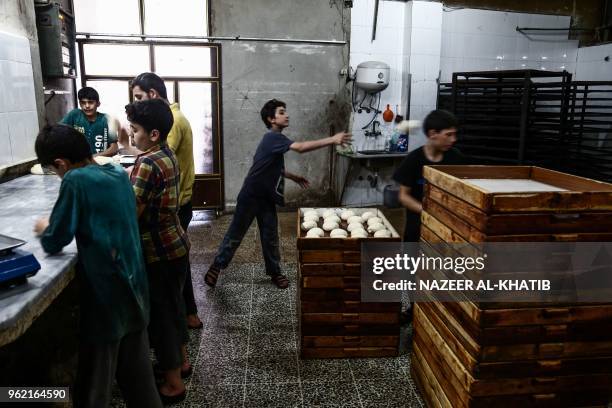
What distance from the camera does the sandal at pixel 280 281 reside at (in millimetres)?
4196

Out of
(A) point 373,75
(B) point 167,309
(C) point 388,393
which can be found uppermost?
(A) point 373,75

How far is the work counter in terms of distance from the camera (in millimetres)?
1357

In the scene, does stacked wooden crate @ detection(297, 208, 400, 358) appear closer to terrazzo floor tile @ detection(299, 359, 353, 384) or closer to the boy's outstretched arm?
terrazzo floor tile @ detection(299, 359, 353, 384)

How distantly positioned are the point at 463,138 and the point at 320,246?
13.4 feet

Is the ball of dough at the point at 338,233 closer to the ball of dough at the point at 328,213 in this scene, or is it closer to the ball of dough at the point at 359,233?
the ball of dough at the point at 359,233

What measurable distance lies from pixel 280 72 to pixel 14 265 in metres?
5.56

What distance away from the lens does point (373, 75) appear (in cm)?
647

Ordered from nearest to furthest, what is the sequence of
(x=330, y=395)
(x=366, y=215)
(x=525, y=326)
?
(x=525, y=326), (x=330, y=395), (x=366, y=215)

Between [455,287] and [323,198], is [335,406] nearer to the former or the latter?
[455,287]

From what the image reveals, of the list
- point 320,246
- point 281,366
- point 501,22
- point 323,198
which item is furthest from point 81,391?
point 501,22

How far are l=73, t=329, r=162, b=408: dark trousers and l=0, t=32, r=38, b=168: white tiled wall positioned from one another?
222cm

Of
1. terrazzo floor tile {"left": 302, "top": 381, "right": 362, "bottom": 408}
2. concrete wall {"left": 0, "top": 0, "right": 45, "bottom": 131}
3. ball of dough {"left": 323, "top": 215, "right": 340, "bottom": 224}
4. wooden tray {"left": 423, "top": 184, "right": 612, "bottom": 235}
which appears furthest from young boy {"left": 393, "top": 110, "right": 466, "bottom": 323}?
→ concrete wall {"left": 0, "top": 0, "right": 45, "bottom": 131}

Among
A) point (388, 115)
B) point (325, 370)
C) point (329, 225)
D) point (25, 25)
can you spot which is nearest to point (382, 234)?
point (329, 225)

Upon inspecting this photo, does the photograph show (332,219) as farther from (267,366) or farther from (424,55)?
(424,55)
